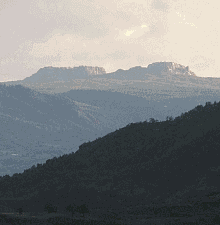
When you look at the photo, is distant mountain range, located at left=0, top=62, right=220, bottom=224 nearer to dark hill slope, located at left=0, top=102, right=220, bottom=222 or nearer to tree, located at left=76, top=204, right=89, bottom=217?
dark hill slope, located at left=0, top=102, right=220, bottom=222

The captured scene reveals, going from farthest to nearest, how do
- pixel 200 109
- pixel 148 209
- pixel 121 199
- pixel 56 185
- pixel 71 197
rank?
pixel 200 109, pixel 56 185, pixel 71 197, pixel 121 199, pixel 148 209

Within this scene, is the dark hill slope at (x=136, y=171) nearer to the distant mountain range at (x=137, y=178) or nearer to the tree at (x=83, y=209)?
the distant mountain range at (x=137, y=178)

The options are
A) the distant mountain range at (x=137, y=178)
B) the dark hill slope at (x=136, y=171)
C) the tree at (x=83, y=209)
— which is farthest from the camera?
the dark hill slope at (x=136, y=171)

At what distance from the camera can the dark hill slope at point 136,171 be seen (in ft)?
217

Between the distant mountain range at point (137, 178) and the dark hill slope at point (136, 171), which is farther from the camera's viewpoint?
the dark hill slope at point (136, 171)

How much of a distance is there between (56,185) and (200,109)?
37958 mm

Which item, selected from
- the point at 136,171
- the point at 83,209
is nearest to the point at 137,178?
the point at 136,171

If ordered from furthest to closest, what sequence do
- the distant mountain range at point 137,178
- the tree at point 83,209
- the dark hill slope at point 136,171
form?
the dark hill slope at point 136,171, the distant mountain range at point 137,178, the tree at point 83,209

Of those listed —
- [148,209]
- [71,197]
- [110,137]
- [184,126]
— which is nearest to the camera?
[148,209]

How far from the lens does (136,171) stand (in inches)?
3201

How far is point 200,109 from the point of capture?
101 metres

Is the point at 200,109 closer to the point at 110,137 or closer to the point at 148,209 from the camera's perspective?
the point at 110,137

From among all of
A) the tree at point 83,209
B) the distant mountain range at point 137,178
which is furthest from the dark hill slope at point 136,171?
the tree at point 83,209

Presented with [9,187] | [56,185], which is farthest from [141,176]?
[9,187]
